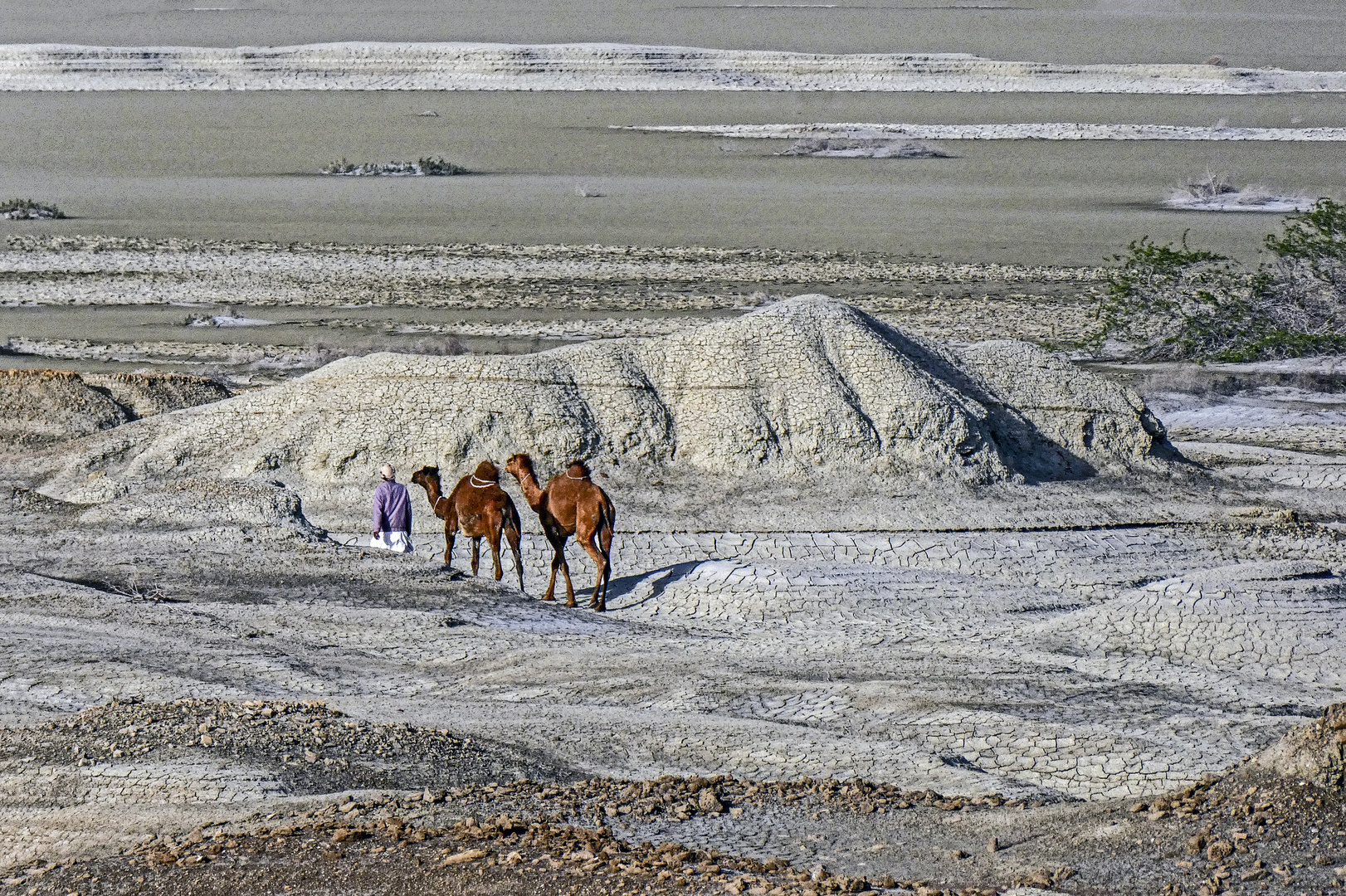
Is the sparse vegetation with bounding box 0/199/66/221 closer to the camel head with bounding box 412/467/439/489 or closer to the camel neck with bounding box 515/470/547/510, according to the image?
the camel head with bounding box 412/467/439/489

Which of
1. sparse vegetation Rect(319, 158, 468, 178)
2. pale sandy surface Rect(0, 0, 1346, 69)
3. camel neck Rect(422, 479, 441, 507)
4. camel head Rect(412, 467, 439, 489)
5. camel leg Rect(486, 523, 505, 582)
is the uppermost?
pale sandy surface Rect(0, 0, 1346, 69)

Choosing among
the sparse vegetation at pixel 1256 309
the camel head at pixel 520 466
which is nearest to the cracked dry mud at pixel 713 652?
the camel head at pixel 520 466

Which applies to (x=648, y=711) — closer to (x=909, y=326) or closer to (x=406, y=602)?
(x=406, y=602)

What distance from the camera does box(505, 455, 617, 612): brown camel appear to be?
510 inches

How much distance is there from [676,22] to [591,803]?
64439mm

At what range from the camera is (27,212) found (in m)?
35.5

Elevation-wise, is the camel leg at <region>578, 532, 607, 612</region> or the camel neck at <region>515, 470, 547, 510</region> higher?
the camel neck at <region>515, 470, 547, 510</region>

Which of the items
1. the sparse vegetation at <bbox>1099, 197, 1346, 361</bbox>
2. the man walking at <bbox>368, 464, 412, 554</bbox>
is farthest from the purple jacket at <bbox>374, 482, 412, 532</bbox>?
the sparse vegetation at <bbox>1099, 197, 1346, 361</bbox>

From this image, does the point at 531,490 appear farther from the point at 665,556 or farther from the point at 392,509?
the point at 665,556

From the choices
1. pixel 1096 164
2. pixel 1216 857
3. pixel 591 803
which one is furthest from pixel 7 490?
pixel 1096 164

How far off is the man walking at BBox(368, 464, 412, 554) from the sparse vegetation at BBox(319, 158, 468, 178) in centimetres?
2732

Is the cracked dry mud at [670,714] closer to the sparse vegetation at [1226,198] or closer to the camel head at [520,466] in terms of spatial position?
the camel head at [520,466]

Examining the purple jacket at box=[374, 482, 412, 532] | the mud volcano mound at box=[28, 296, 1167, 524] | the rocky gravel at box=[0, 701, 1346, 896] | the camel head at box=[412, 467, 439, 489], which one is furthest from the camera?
the mud volcano mound at box=[28, 296, 1167, 524]

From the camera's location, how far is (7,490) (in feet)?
52.7
